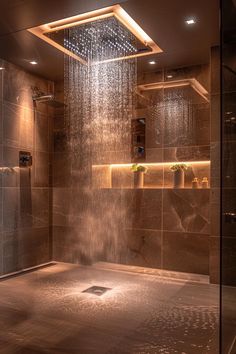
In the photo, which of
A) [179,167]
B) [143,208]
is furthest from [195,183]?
[143,208]

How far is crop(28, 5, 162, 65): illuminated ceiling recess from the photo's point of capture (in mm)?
2871

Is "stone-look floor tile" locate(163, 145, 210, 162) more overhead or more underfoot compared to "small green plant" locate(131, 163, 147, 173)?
more overhead

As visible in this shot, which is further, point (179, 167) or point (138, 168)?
point (138, 168)

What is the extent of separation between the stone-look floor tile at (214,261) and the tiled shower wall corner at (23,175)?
2.00 m

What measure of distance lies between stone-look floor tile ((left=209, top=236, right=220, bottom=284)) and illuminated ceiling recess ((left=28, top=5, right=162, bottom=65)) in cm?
191

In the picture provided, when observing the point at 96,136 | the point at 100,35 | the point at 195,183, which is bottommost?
the point at 195,183

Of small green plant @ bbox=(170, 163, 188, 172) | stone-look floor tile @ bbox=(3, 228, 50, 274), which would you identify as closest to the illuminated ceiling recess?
A: small green plant @ bbox=(170, 163, 188, 172)

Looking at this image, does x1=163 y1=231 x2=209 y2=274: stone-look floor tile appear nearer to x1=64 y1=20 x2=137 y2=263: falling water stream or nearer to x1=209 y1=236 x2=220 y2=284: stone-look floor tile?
x1=209 y1=236 x2=220 y2=284: stone-look floor tile

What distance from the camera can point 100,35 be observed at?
323 centimetres

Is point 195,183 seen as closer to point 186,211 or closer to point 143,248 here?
point 186,211

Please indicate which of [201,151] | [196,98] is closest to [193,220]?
[201,151]

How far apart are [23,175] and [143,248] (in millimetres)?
1568

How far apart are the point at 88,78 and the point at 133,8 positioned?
143 cm

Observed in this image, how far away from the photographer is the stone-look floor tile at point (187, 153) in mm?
3410
